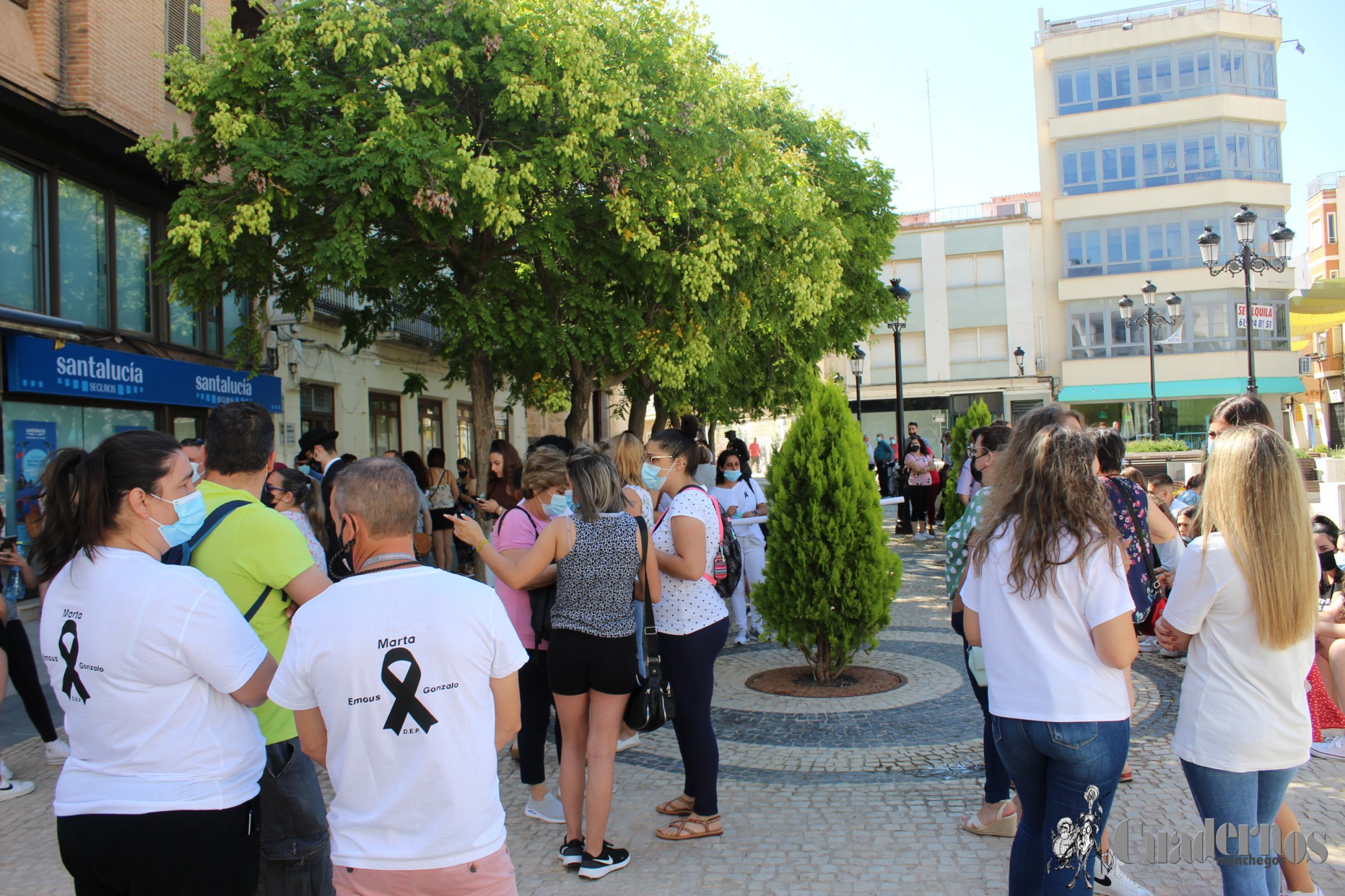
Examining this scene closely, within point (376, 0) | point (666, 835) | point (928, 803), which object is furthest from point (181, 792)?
point (376, 0)

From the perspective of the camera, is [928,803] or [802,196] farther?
[802,196]

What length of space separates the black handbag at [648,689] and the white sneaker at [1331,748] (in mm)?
3956

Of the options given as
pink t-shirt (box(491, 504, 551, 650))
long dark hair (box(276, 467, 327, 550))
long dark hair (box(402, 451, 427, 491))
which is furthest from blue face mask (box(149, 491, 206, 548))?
long dark hair (box(402, 451, 427, 491))

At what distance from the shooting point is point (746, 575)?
9.63 m

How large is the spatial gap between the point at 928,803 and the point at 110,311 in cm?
1315

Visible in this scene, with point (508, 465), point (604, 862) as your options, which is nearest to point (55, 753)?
point (508, 465)

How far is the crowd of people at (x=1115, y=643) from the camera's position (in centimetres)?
283

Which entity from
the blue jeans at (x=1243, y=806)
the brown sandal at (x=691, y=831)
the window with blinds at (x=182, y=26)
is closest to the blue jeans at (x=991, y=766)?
the brown sandal at (x=691, y=831)

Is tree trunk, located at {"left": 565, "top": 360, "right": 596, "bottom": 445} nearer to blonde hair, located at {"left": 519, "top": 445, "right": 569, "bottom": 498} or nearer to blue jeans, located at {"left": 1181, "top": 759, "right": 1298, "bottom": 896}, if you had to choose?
blonde hair, located at {"left": 519, "top": 445, "right": 569, "bottom": 498}

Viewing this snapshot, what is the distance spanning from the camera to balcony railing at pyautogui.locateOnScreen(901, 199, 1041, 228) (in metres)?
42.7

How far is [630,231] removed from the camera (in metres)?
12.4

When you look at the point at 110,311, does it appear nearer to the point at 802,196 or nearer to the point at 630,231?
the point at 630,231

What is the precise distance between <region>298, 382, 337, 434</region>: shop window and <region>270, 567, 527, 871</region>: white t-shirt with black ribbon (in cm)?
1723

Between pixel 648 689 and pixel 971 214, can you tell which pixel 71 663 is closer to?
pixel 648 689
